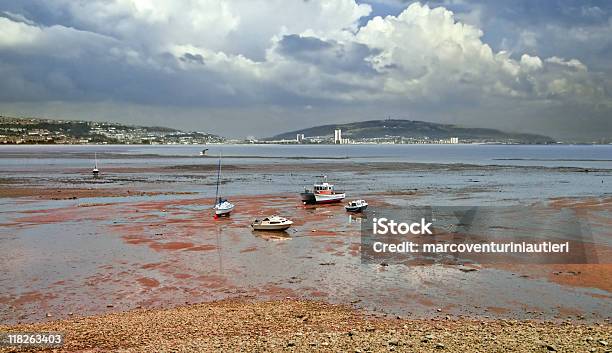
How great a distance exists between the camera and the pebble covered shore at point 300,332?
13406 mm

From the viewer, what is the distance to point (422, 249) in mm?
29328

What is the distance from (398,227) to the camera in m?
37.9

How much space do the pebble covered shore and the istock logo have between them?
18.1 meters

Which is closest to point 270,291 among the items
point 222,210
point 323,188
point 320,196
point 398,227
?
point 398,227

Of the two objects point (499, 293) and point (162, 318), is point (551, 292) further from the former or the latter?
point (162, 318)

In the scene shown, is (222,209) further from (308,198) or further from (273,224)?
(308,198)

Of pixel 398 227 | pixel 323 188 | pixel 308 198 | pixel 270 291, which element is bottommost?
pixel 398 227

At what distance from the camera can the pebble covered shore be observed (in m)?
13.4

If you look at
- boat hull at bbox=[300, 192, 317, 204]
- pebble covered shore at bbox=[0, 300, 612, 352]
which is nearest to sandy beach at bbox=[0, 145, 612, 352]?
pebble covered shore at bbox=[0, 300, 612, 352]

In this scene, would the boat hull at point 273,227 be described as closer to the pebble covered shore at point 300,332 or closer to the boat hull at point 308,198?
the boat hull at point 308,198

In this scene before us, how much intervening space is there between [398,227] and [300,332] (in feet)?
78.4

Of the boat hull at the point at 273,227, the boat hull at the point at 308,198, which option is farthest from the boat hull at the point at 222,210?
the boat hull at the point at 308,198

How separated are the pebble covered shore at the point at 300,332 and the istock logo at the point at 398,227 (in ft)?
59.4

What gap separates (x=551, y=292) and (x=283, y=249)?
14.6m
